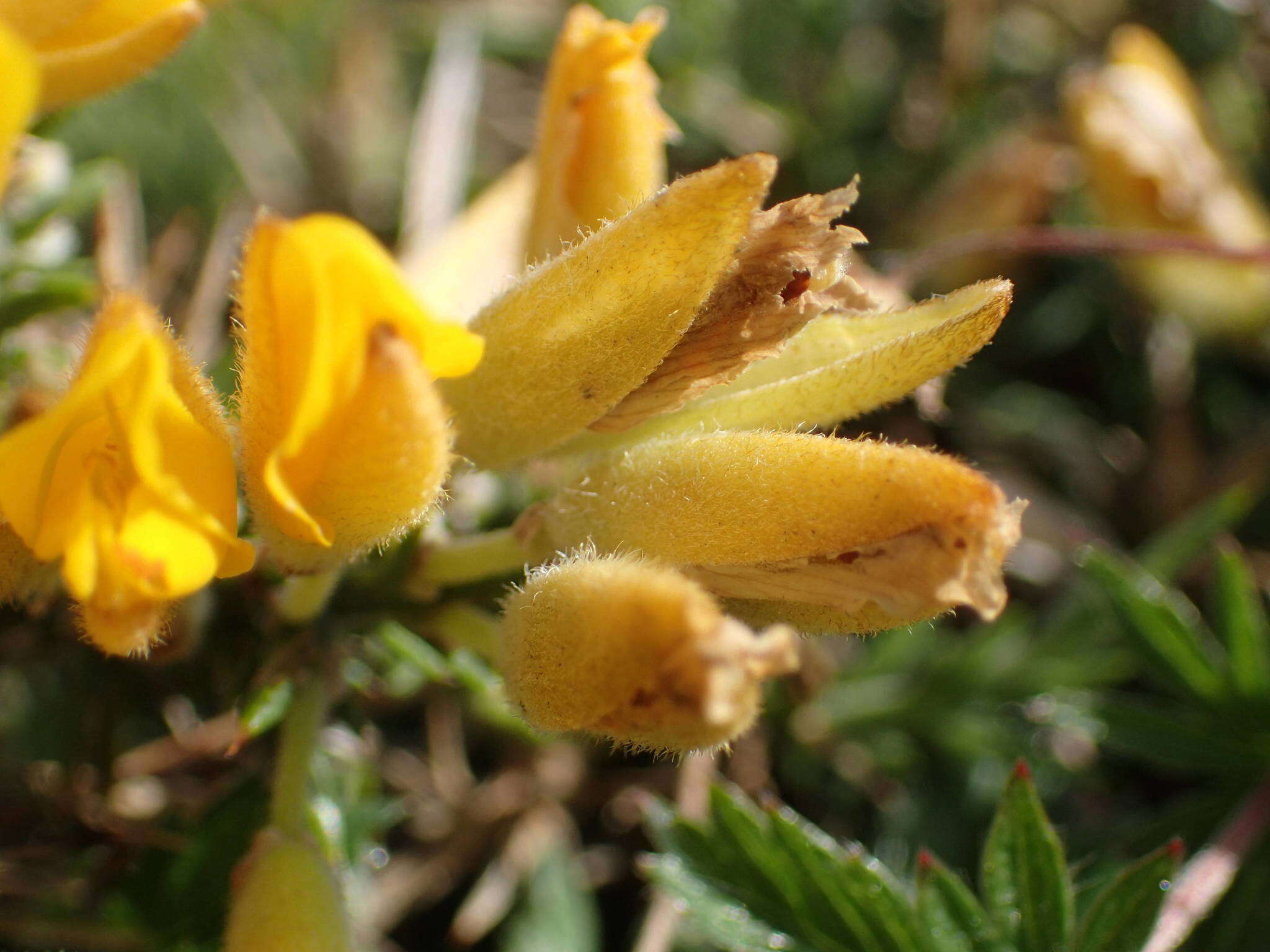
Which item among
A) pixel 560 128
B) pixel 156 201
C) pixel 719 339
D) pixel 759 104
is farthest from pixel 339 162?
pixel 719 339

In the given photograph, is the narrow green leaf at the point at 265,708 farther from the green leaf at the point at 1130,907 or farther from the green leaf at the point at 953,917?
the green leaf at the point at 1130,907

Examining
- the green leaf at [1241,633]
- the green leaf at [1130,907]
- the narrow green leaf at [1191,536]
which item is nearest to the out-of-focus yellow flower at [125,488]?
the green leaf at [1130,907]

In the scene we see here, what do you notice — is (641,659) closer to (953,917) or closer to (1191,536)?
(953,917)

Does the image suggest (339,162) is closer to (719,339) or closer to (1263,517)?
(719,339)

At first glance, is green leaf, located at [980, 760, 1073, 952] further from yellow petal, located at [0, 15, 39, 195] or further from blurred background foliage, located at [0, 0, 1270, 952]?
yellow petal, located at [0, 15, 39, 195]

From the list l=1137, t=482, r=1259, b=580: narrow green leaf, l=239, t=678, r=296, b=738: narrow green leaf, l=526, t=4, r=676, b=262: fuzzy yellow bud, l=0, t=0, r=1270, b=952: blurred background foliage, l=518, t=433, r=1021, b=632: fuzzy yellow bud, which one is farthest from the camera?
l=1137, t=482, r=1259, b=580: narrow green leaf

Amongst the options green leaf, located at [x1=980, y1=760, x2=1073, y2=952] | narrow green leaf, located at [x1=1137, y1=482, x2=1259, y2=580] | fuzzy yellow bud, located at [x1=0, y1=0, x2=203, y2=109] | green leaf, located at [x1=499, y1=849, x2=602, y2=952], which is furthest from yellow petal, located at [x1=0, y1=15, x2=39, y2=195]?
narrow green leaf, located at [x1=1137, y1=482, x2=1259, y2=580]

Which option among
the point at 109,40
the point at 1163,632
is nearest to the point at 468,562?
the point at 109,40
